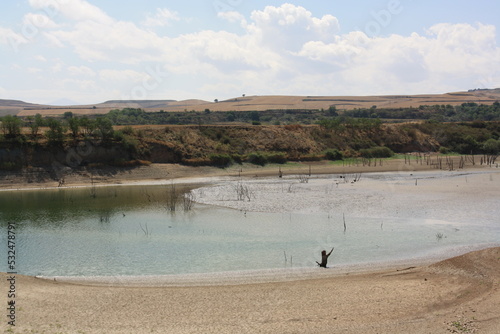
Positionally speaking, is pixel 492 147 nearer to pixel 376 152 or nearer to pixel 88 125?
pixel 376 152

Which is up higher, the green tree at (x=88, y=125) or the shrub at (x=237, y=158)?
the green tree at (x=88, y=125)

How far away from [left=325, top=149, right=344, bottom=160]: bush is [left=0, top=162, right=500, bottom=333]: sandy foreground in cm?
4386

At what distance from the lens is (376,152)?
6575 centimetres

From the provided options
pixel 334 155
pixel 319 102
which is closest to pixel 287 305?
pixel 334 155

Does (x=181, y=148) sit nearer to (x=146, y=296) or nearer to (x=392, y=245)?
(x=392, y=245)

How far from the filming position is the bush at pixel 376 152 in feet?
213

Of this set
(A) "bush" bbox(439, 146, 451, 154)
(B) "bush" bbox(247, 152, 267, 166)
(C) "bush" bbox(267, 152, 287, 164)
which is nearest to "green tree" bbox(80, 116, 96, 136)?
(B) "bush" bbox(247, 152, 267, 166)

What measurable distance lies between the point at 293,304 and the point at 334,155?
163 ft

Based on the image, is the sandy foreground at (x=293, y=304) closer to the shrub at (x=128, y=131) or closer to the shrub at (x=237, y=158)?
the shrub at (x=237, y=158)

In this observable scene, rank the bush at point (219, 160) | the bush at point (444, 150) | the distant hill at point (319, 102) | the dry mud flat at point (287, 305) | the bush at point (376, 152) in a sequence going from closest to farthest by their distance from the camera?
the dry mud flat at point (287, 305) < the bush at point (219, 160) < the bush at point (376, 152) < the bush at point (444, 150) < the distant hill at point (319, 102)

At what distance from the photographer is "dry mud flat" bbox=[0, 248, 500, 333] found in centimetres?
1103

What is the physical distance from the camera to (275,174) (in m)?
50.3

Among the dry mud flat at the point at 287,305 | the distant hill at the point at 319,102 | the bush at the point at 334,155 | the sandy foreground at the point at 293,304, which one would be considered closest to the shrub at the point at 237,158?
the bush at the point at 334,155

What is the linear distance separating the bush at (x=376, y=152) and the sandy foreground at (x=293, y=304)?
48968 millimetres
